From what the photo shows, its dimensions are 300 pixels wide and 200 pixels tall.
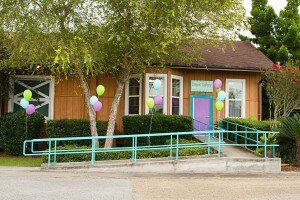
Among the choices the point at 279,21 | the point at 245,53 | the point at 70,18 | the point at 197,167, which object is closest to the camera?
the point at 197,167

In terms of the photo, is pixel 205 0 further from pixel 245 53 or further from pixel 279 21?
pixel 279 21

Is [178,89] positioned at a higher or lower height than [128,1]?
lower

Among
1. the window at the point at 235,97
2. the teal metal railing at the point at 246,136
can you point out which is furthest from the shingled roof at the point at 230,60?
the teal metal railing at the point at 246,136

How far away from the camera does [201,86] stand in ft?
70.3

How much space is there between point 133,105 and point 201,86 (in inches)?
136

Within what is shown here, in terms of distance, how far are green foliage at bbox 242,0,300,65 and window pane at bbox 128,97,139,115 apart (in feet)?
37.5

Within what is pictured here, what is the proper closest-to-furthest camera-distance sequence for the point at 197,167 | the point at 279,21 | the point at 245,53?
the point at 197,167 < the point at 245,53 < the point at 279,21

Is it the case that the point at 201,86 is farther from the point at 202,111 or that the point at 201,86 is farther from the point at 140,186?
the point at 140,186

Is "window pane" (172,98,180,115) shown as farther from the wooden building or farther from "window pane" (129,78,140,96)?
"window pane" (129,78,140,96)

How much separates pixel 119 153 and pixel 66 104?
6.17 metres

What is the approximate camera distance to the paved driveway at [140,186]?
32.4ft

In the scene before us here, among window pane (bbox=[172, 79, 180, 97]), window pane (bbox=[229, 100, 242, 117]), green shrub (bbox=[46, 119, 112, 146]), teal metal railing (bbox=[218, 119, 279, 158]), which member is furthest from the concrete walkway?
green shrub (bbox=[46, 119, 112, 146])

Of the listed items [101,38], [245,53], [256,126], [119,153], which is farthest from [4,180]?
[245,53]

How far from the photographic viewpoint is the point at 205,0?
1537 cm
